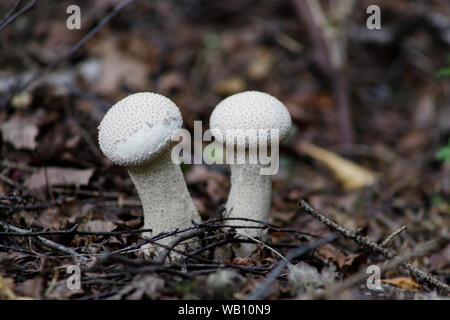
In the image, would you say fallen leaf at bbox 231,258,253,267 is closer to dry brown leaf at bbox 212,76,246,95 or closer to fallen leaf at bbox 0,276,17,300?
fallen leaf at bbox 0,276,17,300

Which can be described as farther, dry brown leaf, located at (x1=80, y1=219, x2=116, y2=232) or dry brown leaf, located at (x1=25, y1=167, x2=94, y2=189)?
dry brown leaf, located at (x1=25, y1=167, x2=94, y2=189)

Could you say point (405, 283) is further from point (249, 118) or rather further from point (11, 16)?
point (11, 16)

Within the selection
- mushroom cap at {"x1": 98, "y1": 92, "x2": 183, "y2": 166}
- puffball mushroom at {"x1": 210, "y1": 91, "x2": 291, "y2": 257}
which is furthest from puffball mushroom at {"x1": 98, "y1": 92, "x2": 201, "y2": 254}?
puffball mushroom at {"x1": 210, "y1": 91, "x2": 291, "y2": 257}

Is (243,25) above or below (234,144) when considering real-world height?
above

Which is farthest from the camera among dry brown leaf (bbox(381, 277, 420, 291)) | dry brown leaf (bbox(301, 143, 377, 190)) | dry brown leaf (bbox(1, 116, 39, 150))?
dry brown leaf (bbox(301, 143, 377, 190))

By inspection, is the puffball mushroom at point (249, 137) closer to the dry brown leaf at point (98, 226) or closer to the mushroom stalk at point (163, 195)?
the mushroom stalk at point (163, 195)

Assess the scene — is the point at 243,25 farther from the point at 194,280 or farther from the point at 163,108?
the point at 194,280
